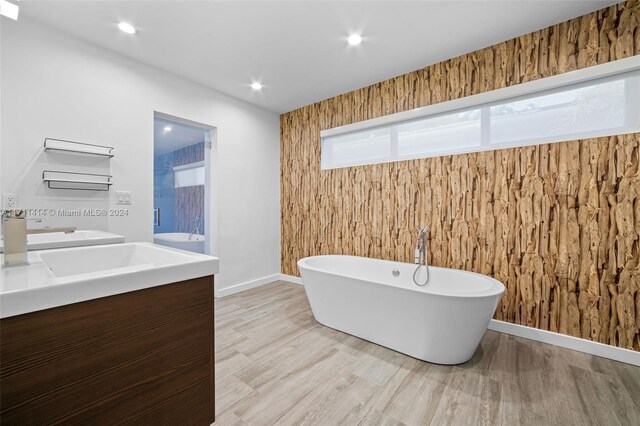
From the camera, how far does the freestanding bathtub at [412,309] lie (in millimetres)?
1822

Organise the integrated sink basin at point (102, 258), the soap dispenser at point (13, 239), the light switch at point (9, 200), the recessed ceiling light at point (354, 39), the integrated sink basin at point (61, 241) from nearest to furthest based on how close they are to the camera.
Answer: the soap dispenser at point (13, 239), the integrated sink basin at point (102, 258), the integrated sink basin at point (61, 241), the light switch at point (9, 200), the recessed ceiling light at point (354, 39)

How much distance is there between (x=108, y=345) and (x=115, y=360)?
2.2 inches

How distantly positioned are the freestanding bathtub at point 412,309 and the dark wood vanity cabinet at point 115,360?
4.64 feet

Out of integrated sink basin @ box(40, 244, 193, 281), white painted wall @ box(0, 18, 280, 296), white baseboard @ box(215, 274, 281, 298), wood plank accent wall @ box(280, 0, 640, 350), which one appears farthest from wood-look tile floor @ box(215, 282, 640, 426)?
white painted wall @ box(0, 18, 280, 296)

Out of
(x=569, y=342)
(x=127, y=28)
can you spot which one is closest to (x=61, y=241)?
(x=127, y=28)

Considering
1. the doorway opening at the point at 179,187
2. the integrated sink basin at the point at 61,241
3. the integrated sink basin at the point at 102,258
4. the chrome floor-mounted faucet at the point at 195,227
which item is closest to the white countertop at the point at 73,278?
the integrated sink basin at the point at 102,258

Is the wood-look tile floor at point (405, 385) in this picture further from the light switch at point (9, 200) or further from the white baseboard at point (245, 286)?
the light switch at point (9, 200)

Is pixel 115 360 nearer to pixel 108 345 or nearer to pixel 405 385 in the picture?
pixel 108 345

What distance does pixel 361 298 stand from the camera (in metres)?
2.24

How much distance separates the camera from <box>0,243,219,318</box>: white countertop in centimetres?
65

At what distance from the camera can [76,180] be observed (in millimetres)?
2248

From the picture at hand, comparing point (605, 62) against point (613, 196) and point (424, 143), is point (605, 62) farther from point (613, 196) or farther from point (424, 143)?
point (424, 143)

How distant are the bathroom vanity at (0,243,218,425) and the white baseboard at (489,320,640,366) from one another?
2539 millimetres

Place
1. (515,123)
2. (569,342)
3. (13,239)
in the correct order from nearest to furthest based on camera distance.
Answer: (13,239)
(569,342)
(515,123)
